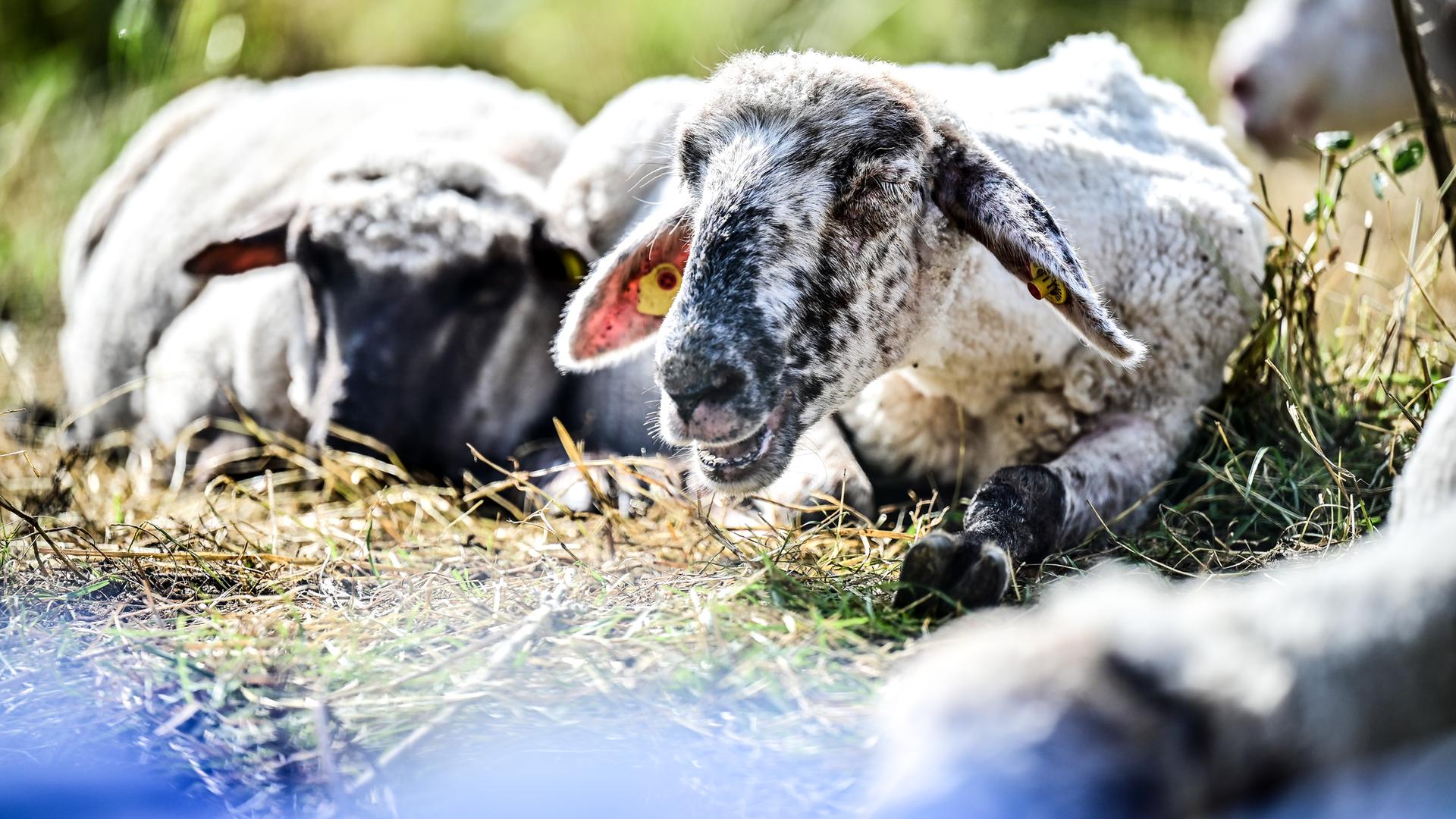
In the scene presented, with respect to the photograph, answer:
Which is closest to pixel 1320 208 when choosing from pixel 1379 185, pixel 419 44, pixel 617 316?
pixel 1379 185

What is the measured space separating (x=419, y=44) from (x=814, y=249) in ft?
24.5

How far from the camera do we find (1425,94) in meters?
3.43

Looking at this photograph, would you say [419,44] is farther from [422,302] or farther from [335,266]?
[422,302]

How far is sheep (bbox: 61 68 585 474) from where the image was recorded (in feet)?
12.7

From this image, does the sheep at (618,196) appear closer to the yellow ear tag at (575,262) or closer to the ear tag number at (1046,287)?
the yellow ear tag at (575,262)

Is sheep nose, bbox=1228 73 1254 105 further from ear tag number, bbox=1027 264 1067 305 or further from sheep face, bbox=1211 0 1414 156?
ear tag number, bbox=1027 264 1067 305

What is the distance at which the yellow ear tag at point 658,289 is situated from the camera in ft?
10.0

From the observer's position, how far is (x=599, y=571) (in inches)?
106

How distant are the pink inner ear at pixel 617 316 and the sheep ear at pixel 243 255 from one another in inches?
56.2

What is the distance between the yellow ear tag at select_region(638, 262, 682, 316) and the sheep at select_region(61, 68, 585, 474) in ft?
3.07

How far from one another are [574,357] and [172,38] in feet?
15.1

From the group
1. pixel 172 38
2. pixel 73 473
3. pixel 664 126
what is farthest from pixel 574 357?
pixel 172 38

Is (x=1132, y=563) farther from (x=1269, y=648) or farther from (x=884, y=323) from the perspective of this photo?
(x=1269, y=648)

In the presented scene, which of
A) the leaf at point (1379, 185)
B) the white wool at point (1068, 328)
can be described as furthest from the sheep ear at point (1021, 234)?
the leaf at point (1379, 185)
